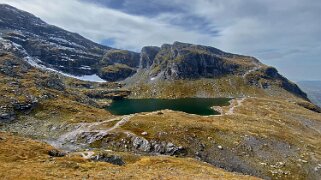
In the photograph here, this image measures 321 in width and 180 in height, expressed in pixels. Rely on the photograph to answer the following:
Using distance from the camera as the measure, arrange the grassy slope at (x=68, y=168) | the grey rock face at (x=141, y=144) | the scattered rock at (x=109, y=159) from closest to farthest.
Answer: the grassy slope at (x=68, y=168)
the scattered rock at (x=109, y=159)
the grey rock face at (x=141, y=144)

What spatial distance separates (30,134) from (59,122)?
1138 cm

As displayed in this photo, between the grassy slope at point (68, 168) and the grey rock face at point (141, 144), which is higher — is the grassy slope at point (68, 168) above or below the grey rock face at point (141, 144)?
above

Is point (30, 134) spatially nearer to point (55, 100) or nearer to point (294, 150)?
point (55, 100)

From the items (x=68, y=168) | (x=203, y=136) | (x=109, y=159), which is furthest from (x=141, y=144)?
(x=68, y=168)

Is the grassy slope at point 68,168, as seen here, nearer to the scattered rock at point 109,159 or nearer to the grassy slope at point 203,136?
the grassy slope at point 203,136

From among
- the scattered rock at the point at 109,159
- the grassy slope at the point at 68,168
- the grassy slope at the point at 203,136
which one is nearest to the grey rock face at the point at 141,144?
the grassy slope at the point at 203,136

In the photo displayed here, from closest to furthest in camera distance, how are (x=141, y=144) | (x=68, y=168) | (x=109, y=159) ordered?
(x=68, y=168) < (x=109, y=159) < (x=141, y=144)

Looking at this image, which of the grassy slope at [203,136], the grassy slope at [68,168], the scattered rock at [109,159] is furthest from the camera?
the grassy slope at [203,136]

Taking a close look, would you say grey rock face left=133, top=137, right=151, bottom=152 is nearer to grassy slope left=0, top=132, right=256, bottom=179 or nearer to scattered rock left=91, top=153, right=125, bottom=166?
grassy slope left=0, top=132, right=256, bottom=179

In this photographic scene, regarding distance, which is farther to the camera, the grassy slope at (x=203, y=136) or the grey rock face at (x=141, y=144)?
the grey rock face at (x=141, y=144)

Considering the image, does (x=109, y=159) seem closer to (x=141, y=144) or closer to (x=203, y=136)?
(x=141, y=144)

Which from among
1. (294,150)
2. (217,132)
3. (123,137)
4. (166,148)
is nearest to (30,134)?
(123,137)

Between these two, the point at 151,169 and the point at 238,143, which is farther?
the point at 238,143

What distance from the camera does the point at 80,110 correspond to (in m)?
104
